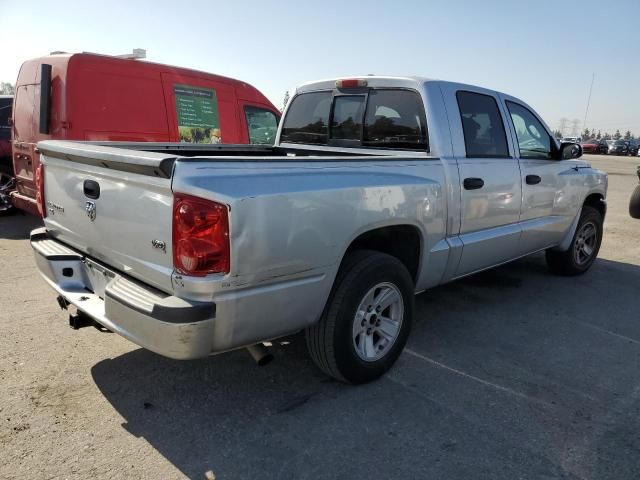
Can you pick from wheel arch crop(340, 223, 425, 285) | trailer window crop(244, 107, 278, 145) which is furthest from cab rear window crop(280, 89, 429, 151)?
trailer window crop(244, 107, 278, 145)

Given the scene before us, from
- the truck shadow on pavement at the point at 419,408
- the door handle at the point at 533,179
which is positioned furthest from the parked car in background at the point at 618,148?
the truck shadow on pavement at the point at 419,408

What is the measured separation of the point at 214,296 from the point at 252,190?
508 millimetres

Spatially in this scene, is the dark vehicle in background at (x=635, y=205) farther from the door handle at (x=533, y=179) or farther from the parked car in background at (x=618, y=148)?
the parked car in background at (x=618, y=148)

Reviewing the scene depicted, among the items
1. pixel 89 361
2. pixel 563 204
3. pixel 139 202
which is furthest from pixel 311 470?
pixel 563 204

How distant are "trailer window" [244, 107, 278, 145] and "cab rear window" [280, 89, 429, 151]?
10.8 ft

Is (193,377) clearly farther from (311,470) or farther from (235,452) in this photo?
(311,470)

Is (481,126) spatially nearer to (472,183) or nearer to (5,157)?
(472,183)

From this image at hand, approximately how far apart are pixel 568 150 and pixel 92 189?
420 centimetres

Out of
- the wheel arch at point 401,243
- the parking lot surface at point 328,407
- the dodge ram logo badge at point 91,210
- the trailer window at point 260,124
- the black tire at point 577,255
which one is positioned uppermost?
the trailer window at point 260,124

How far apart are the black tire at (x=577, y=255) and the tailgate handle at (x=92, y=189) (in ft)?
15.7

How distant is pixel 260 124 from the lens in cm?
814

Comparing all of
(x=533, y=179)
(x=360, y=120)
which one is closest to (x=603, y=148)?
(x=533, y=179)

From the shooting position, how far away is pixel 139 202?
2.41 m

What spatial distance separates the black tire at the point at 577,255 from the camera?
5.53 metres
